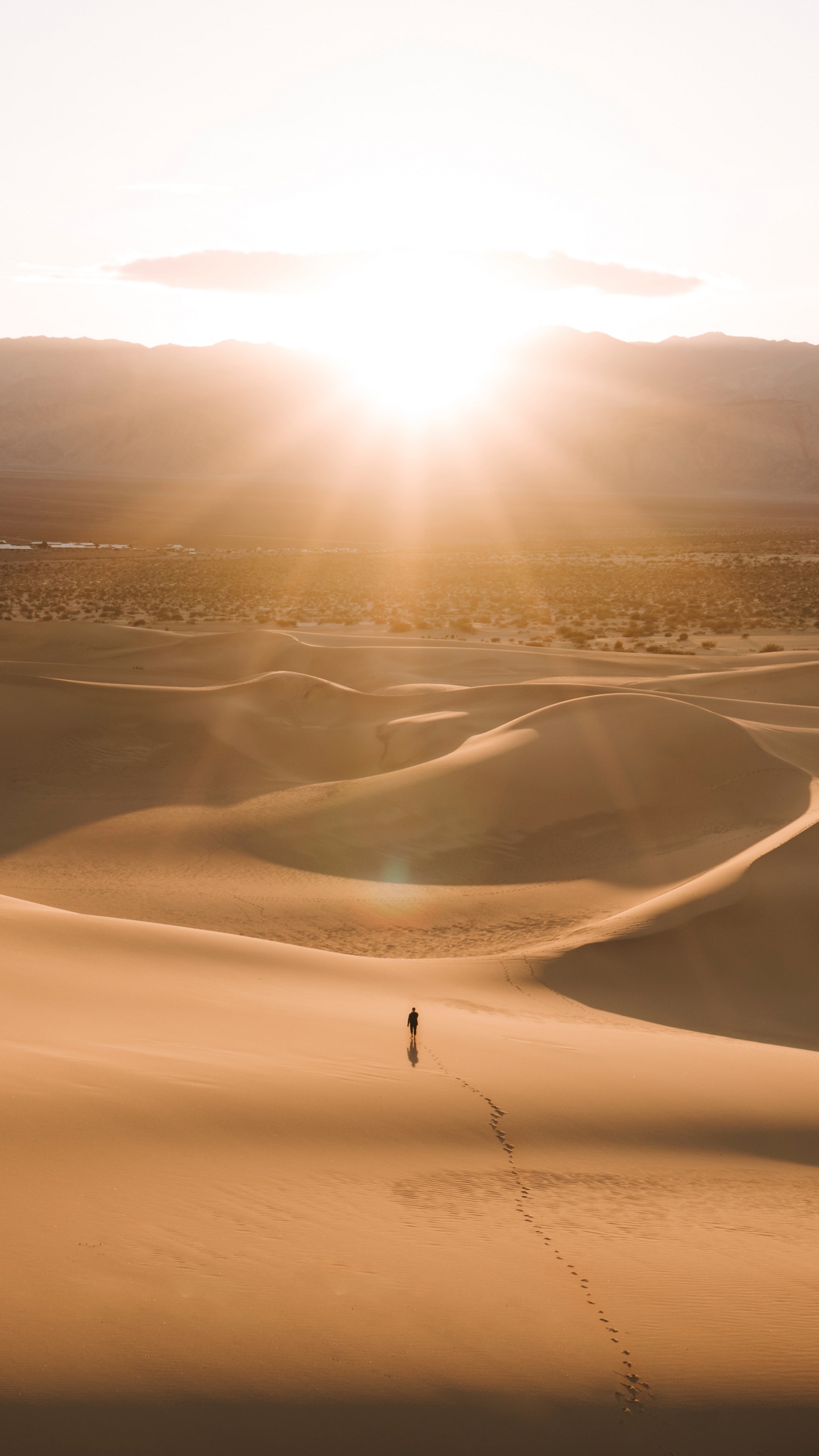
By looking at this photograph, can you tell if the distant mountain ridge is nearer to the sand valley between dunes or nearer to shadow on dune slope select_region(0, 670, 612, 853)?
shadow on dune slope select_region(0, 670, 612, 853)

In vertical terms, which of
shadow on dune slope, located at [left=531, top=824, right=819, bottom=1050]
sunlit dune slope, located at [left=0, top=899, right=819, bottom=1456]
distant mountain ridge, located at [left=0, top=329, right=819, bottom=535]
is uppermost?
distant mountain ridge, located at [left=0, top=329, right=819, bottom=535]

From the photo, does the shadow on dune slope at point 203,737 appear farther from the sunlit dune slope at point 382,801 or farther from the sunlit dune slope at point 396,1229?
the sunlit dune slope at point 396,1229

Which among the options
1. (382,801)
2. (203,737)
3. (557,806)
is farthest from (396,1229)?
(203,737)

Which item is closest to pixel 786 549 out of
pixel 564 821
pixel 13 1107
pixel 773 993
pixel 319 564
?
pixel 319 564

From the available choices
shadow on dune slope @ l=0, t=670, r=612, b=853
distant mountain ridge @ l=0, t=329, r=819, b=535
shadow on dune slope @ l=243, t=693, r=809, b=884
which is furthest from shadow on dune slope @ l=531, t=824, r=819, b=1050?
distant mountain ridge @ l=0, t=329, r=819, b=535

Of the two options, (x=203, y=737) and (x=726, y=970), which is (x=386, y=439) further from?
(x=726, y=970)

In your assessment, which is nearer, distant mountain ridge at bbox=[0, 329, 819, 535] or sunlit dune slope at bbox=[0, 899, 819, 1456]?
sunlit dune slope at bbox=[0, 899, 819, 1456]

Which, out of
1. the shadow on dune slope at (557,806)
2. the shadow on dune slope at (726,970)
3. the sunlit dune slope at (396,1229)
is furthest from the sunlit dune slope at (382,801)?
the sunlit dune slope at (396,1229)
